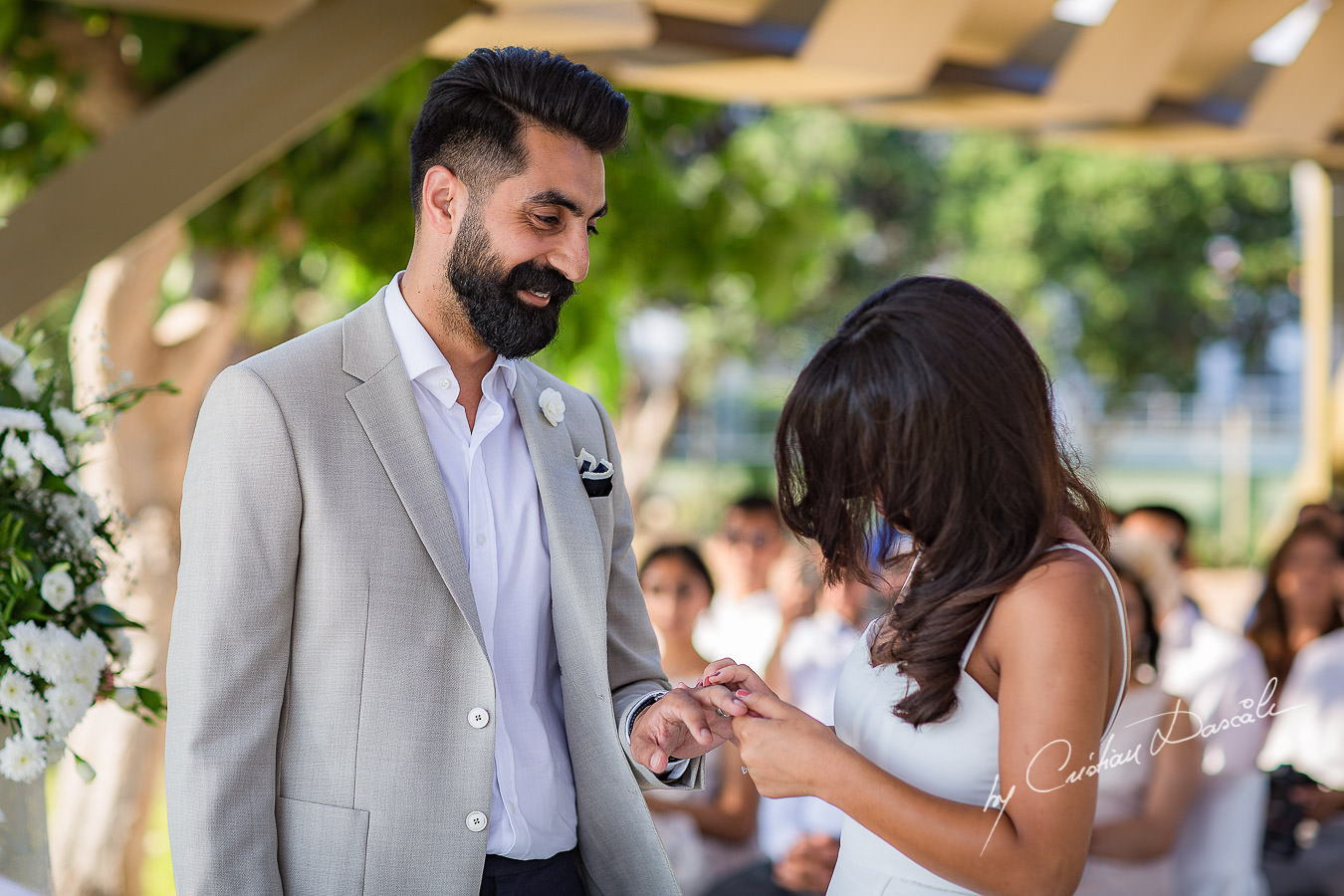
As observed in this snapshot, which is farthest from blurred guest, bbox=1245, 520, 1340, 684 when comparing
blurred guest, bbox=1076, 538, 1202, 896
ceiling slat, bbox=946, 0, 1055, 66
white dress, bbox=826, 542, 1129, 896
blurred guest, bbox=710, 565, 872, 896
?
white dress, bbox=826, 542, 1129, 896

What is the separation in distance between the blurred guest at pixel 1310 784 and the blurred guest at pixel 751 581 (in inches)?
78.4

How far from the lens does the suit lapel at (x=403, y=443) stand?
197 cm

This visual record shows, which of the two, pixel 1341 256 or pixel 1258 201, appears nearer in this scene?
pixel 1341 256

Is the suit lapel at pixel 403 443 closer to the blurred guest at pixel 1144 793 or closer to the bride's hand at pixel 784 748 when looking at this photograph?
the bride's hand at pixel 784 748

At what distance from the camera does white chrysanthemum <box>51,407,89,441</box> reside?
235 cm

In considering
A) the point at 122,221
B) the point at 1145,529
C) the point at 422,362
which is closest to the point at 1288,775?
the point at 1145,529

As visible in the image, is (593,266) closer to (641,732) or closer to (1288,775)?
(1288,775)

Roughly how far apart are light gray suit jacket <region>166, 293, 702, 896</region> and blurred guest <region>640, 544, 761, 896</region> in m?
2.44

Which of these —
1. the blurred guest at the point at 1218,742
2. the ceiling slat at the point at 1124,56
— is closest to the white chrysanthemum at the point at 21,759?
the blurred guest at the point at 1218,742

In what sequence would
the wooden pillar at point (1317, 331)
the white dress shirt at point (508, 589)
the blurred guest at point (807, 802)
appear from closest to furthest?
the white dress shirt at point (508, 589) → the blurred guest at point (807, 802) → the wooden pillar at point (1317, 331)

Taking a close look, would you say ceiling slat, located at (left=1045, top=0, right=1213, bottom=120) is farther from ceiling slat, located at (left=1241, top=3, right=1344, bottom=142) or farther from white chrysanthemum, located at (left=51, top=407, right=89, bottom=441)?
white chrysanthemum, located at (left=51, top=407, right=89, bottom=441)

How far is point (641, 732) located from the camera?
2.18m

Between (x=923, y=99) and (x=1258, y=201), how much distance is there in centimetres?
1711

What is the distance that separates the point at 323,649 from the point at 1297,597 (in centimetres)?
448
